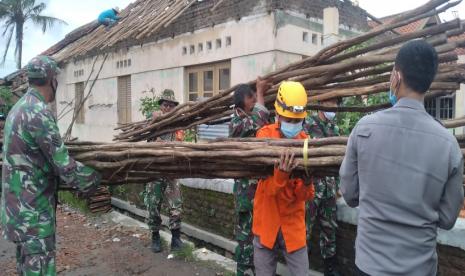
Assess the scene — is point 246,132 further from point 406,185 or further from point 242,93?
point 406,185

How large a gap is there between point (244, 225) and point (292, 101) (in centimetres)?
170

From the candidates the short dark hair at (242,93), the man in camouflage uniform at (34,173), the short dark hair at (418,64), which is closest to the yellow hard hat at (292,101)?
the short dark hair at (242,93)

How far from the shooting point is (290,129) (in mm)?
2695

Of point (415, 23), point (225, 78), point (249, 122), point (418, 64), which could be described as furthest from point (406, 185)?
point (415, 23)

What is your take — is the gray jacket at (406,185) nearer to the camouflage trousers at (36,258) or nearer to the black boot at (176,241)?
the camouflage trousers at (36,258)

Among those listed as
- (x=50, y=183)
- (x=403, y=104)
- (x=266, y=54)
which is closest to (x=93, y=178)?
(x=50, y=183)

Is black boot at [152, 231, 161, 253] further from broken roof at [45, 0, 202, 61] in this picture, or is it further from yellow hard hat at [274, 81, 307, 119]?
broken roof at [45, 0, 202, 61]

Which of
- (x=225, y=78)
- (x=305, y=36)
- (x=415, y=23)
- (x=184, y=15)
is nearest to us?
(x=305, y=36)

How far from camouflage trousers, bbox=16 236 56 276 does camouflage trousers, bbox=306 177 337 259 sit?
7.33ft

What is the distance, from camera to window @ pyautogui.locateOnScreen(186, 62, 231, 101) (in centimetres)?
864

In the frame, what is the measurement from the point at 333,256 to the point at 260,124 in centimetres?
155

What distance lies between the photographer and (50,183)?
281 cm

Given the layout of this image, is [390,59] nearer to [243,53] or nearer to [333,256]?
[333,256]

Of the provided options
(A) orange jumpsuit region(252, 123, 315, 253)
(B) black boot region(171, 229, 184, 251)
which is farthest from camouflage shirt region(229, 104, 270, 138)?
(B) black boot region(171, 229, 184, 251)
